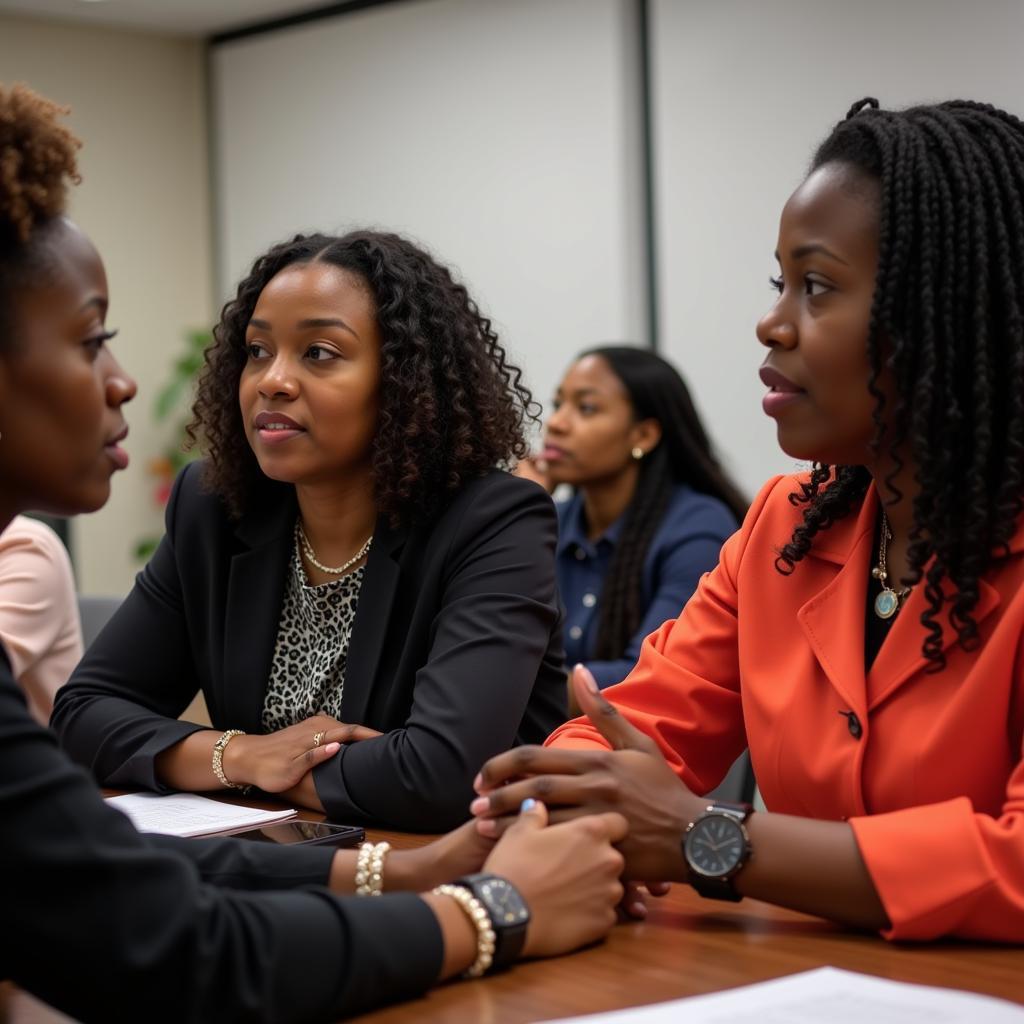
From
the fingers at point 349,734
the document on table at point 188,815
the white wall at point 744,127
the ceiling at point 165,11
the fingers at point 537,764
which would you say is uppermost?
the ceiling at point 165,11

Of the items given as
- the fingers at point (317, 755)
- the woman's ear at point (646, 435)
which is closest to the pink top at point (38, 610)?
the fingers at point (317, 755)

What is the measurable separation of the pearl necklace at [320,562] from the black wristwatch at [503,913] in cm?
108

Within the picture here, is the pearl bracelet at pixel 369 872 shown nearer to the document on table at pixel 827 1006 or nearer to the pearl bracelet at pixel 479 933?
the pearl bracelet at pixel 479 933

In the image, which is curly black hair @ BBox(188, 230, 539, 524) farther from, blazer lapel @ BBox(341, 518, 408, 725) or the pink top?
the pink top

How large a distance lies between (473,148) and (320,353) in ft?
11.6

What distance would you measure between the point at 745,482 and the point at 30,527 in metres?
2.67

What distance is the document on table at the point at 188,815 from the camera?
1.85 m

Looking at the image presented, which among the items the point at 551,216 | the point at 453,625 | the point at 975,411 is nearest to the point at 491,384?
the point at 453,625

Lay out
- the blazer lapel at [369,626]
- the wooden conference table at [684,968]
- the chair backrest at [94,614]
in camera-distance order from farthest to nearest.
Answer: the chair backrest at [94,614]
the blazer lapel at [369,626]
the wooden conference table at [684,968]

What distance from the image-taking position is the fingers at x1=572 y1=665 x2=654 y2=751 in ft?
5.56

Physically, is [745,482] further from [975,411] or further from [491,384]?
[975,411]

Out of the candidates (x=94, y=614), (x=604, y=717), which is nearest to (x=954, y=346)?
(x=604, y=717)

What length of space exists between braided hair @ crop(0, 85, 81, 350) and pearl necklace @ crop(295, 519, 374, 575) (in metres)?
1.13

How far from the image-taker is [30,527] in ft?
10.1
